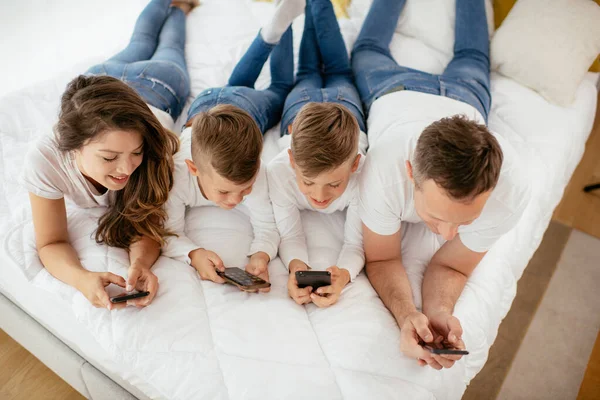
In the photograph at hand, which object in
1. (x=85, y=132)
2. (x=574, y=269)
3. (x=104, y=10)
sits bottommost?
(x=574, y=269)

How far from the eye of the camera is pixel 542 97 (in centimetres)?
168

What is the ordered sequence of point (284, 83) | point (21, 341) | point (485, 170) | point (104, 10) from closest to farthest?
point (485, 170) → point (21, 341) → point (284, 83) → point (104, 10)

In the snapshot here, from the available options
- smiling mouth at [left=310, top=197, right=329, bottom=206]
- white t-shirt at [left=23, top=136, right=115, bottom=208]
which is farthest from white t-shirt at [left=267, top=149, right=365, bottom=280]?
white t-shirt at [left=23, top=136, right=115, bottom=208]

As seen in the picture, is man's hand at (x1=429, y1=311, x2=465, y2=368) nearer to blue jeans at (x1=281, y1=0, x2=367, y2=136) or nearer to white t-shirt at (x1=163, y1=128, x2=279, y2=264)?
white t-shirt at (x1=163, y1=128, x2=279, y2=264)

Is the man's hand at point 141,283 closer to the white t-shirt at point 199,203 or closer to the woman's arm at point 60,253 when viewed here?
the woman's arm at point 60,253

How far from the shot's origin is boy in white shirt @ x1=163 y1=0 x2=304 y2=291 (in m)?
1.07

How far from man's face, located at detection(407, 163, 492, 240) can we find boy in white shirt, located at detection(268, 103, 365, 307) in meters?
0.20

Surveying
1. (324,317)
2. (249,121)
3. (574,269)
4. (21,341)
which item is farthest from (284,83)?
(574,269)

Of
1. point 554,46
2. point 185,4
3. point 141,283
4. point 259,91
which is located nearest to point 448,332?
point 141,283

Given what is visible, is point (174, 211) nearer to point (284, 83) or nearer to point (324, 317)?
point (324, 317)

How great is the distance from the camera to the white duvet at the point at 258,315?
945mm

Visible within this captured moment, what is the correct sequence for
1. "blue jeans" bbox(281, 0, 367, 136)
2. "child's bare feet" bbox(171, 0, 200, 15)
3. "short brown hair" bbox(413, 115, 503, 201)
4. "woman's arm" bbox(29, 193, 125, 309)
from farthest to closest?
"child's bare feet" bbox(171, 0, 200, 15)
"blue jeans" bbox(281, 0, 367, 136)
"woman's arm" bbox(29, 193, 125, 309)
"short brown hair" bbox(413, 115, 503, 201)

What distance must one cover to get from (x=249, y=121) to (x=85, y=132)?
1.15 ft

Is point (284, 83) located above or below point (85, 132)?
below
